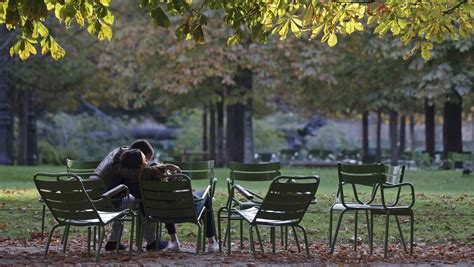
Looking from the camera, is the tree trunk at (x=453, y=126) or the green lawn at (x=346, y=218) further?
the tree trunk at (x=453, y=126)

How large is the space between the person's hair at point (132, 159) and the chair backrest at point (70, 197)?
0.65 meters

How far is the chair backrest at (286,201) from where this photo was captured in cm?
1030

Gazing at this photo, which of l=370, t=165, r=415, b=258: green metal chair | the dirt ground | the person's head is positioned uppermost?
the person's head

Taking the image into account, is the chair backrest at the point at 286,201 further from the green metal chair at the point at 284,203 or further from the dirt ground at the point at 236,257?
the dirt ground at the point at 236,257

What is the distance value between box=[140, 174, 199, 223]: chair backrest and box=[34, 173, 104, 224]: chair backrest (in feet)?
1.81

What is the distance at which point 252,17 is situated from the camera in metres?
12.1

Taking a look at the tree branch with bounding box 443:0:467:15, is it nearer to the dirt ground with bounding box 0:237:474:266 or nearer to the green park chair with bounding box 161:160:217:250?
the dirt ground with bounding box 0:237:474:266

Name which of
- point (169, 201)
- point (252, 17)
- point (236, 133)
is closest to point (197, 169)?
point (252, 17)

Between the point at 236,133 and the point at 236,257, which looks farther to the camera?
the point at 236,133

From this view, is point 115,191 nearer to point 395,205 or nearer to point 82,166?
point 82,166

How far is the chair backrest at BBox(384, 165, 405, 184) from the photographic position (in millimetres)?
11781

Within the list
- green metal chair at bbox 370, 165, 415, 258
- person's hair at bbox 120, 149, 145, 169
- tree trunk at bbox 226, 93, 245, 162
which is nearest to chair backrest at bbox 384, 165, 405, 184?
green metal chair at bbox 370, 165, 415, 258

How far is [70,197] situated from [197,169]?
113 inches

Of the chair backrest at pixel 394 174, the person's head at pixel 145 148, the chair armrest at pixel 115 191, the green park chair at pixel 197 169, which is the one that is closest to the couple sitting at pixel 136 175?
the person's head at pixel 145 148
